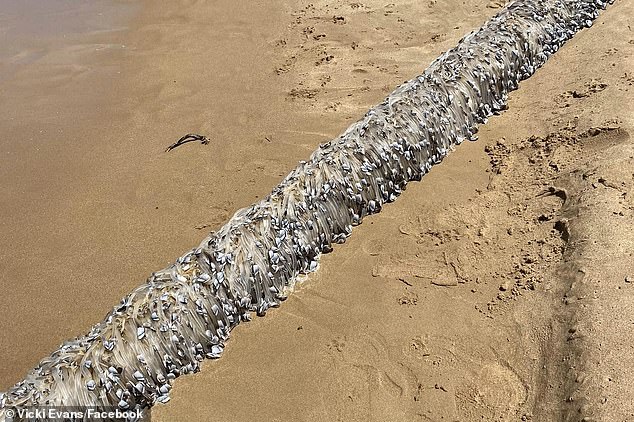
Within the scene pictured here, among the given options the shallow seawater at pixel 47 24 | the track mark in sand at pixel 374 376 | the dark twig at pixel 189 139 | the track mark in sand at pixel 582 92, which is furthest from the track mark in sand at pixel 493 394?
the shallow seawater at pixel 47 24

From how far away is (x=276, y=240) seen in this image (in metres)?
3.48

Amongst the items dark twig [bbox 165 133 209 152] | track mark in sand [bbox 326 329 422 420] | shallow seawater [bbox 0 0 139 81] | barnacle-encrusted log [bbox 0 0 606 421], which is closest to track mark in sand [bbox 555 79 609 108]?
barnacle-encrusted log [bbox 0 0 606 421]

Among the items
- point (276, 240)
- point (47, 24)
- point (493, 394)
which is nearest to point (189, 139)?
point (276, 240)

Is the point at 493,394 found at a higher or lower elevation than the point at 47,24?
lower

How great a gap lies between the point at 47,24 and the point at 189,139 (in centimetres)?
358

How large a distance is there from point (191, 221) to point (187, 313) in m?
1.10

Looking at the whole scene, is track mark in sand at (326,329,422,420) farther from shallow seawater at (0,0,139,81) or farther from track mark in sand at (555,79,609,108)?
shallow seawater at (0,0,139,81)

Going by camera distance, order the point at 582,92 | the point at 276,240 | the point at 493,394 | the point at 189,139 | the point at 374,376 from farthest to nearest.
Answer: the point at 189,139 → the point at 582,92 → the point at 276,240 → the point at 374,376 → the point at 493,394

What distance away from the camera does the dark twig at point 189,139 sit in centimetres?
486

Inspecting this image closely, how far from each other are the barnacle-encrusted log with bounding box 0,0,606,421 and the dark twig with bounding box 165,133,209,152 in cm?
128

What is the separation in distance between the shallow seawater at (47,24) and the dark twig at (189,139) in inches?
96.2

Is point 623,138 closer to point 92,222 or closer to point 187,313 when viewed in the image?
point 187,313

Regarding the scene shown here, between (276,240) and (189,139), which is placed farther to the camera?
(189,139)

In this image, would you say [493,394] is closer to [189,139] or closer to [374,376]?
[374,376]
